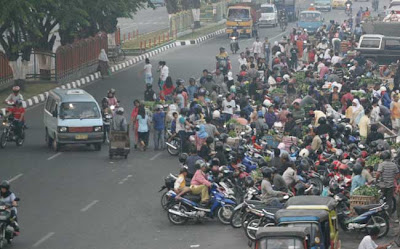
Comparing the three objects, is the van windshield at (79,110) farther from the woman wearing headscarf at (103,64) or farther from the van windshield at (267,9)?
the van windshield at (267,9)

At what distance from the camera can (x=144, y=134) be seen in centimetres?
3073

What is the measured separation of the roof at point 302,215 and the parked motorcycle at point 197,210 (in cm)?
426

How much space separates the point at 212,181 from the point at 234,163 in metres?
1.18

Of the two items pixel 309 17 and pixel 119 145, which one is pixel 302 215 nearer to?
pixel 119 145

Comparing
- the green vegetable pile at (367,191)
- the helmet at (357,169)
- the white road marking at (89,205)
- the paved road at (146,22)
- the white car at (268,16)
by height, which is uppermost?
the helmet at (357,169)

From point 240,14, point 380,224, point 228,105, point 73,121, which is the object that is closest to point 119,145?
point 73,121

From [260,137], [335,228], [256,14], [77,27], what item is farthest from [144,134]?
[256,14]

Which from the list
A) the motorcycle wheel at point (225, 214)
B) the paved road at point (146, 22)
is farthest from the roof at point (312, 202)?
the paved road at point (146, 22)

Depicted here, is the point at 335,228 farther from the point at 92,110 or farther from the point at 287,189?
the point at 92,110

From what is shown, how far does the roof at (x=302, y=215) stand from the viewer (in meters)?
17.5

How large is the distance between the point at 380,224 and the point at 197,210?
363 cm

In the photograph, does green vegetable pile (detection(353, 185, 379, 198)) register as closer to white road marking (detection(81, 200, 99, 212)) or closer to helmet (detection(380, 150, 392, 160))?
helmet (detection(380, 150, 392, 160))

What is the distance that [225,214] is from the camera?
2217cm

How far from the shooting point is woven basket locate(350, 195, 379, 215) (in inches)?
840
